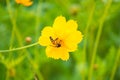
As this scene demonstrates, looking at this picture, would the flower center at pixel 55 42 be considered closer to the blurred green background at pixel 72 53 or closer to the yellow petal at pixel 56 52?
the yellow petal at pixel 56 52

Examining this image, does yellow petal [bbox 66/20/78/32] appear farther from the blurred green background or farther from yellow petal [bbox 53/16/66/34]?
the blurred green background

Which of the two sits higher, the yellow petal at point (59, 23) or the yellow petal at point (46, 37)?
the yellow petal at point (59, 23)

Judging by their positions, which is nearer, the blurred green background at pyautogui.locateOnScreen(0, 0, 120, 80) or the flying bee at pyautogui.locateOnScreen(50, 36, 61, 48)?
the flying bee at pyautogui.locateOnScreen(50, 36, 61, 48)

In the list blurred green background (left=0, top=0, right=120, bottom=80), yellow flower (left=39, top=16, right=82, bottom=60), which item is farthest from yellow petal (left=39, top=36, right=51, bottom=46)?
blurred green background (left=0, top=0, right=120, bottom=80)

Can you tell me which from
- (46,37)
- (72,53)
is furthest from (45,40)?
(72,53)

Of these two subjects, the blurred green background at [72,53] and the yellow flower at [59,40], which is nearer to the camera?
the yellow flower at [59,40]

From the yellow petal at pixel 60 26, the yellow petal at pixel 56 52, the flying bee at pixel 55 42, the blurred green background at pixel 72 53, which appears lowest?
the yellow petal at pixel 56 52

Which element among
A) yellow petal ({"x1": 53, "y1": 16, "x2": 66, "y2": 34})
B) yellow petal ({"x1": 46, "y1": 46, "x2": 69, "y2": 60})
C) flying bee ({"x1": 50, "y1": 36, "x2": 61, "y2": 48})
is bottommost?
yellow petal ({"x1": 46, "y1": 46, "x2": 69, "y2": 60})

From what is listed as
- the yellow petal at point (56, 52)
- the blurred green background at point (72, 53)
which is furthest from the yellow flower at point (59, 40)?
the blurred green background at point (72, 53)
